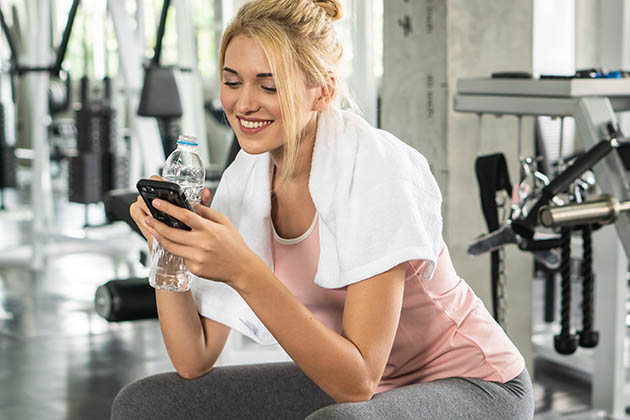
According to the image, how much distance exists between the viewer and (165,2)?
394cm

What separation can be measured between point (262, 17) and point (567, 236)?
0.78 meters

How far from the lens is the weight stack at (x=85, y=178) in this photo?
179 inches

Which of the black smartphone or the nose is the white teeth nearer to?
the nose

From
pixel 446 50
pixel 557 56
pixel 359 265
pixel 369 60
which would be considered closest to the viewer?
pixel 359 265

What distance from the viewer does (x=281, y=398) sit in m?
1.37

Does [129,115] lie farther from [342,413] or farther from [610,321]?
[342,413]

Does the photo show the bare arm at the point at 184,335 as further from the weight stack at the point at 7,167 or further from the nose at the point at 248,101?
the weight stack at the point at 7,167

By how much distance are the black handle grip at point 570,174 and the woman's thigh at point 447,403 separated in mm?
341

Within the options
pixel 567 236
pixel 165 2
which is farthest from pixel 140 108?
pixel 567 236

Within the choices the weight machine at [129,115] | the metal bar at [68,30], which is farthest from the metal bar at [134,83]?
the metal bar at [68,30]

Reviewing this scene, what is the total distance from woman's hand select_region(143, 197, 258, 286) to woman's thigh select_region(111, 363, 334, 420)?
0.29m

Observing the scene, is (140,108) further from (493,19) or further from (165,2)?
(493,19)

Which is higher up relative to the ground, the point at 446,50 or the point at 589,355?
the point at 446,50

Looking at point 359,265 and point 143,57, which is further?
point 143,57
